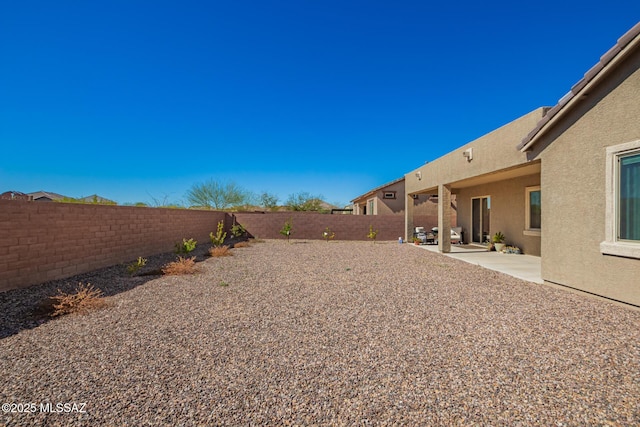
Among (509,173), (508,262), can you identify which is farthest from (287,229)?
(509,173)

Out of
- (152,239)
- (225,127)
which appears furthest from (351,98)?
(152,239)

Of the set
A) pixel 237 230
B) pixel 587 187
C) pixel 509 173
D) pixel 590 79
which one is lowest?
pixel 237 230

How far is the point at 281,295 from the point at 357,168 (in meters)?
32.9

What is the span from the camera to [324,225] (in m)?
20.0

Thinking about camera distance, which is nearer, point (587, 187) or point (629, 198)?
point (629, 198)

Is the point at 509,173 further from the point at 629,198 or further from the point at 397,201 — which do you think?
the point at 397,201

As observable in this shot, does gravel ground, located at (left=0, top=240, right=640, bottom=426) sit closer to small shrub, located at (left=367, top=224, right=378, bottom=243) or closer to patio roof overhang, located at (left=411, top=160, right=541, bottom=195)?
patio roof overhang, located at (left=411, top=160, right=541, bottom=195)

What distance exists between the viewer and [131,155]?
28.9 m

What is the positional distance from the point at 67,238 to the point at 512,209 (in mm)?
14966

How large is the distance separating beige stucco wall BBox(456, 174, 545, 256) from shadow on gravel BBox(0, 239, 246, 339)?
42.4ft

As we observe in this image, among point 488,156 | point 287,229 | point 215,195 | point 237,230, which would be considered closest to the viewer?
point 488,156

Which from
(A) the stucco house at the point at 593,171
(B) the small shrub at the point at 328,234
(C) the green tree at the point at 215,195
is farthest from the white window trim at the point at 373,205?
(A) the stucco house at the point at 593,171

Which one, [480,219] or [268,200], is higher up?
[268,200]

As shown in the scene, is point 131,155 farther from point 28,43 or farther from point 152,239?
point 152,239
